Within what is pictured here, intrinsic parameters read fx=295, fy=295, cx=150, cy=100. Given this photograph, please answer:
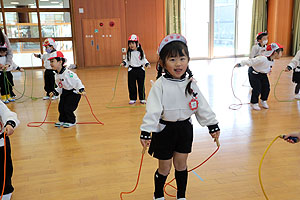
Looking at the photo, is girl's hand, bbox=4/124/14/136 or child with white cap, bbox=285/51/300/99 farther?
child with white cap, bbox=285/51/300/99

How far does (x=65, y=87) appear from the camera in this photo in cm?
391

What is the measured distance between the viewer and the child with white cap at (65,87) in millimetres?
3816

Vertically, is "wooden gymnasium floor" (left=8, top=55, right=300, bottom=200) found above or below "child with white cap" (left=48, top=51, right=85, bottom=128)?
below

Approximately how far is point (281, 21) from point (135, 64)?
8.35 m

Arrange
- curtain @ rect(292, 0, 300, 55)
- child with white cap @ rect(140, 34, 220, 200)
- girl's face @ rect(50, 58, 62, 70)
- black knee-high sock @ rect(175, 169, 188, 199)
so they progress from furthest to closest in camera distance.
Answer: curtain @ rect(292, 0, 300, 55)
girl's face @ rect(50, 58, 62, 70)
black knee-high sock @ rect(175, 169, 188, 199)
child with white cap @ rect(140, 34, 220, 200)

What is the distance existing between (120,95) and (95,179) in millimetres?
3414

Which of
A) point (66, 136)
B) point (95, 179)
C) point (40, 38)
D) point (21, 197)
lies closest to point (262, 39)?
point (66, 136)

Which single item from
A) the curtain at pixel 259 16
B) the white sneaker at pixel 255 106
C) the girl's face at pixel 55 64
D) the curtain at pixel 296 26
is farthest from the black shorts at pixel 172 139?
the curtain at pixel 296 26

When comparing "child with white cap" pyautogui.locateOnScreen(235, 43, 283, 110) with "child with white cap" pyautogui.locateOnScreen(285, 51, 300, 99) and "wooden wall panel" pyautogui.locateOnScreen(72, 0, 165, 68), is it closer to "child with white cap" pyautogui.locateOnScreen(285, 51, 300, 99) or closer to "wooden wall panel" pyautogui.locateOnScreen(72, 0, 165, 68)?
"child with white cap" pyautogui.locateOnScreen(285, 51, 300, 99)

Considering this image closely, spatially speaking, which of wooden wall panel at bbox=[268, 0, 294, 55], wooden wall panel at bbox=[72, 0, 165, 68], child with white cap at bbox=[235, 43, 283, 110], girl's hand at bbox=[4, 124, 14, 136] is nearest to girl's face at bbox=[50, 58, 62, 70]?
girl's hand at bbox=[4, 124, 14, 136]

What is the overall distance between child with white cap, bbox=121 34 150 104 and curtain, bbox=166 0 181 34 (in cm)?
569

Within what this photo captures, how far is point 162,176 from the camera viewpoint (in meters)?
2.04

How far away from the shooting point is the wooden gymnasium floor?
2354 millimetres

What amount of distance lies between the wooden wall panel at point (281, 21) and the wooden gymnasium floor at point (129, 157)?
7.04 m
